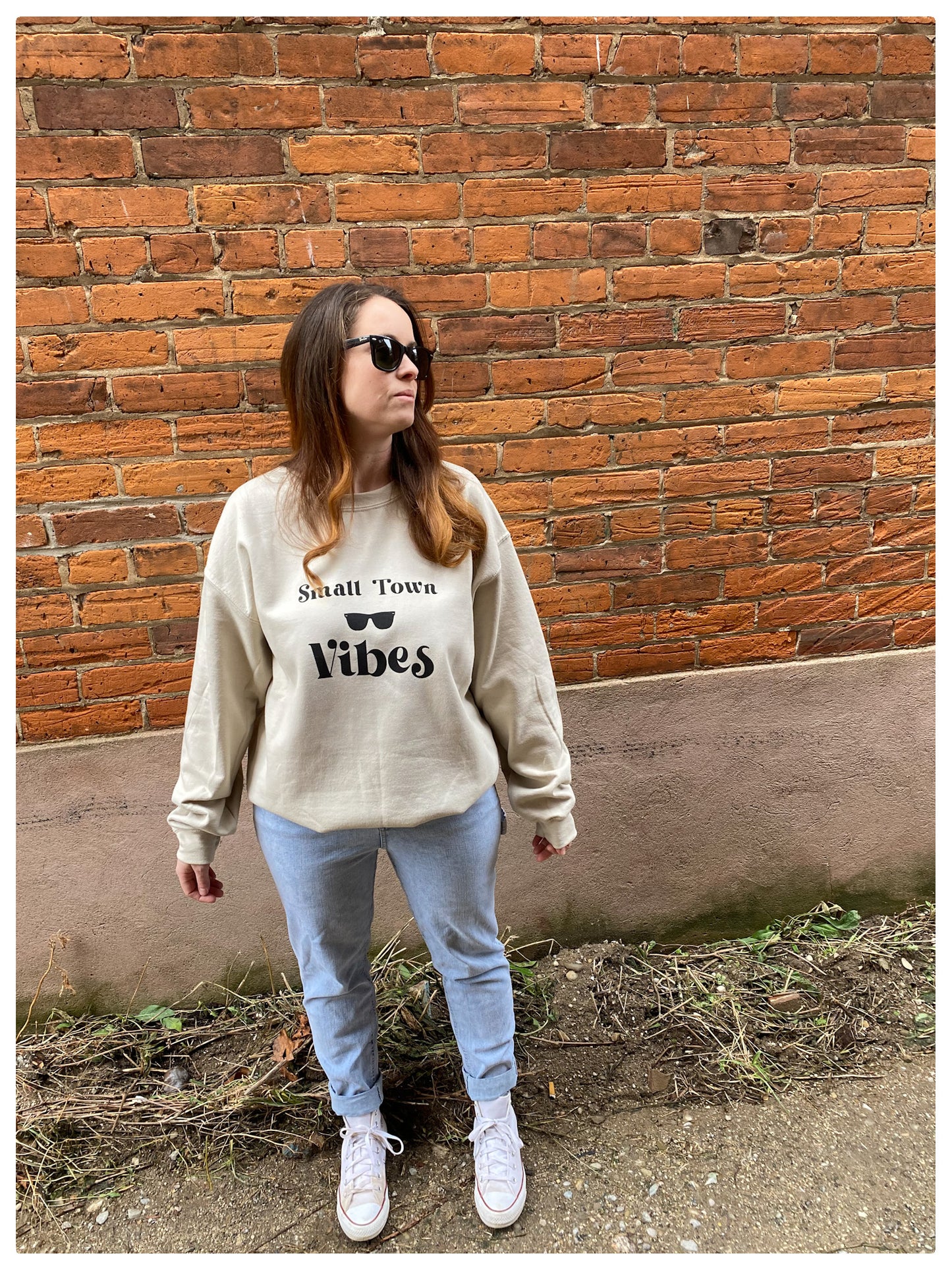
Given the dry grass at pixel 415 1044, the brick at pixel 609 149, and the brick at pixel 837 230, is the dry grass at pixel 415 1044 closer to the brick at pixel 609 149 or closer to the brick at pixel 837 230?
the brick at pixel 837 230

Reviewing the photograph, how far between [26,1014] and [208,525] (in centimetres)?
158

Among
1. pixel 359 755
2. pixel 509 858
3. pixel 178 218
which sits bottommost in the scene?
pixel 509 858

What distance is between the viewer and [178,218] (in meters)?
2.08

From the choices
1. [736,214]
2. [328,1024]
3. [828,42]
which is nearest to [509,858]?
[328,1024]

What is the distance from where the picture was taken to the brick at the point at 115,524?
2.19 m

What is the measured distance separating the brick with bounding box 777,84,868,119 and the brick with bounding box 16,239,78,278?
6.44 feet

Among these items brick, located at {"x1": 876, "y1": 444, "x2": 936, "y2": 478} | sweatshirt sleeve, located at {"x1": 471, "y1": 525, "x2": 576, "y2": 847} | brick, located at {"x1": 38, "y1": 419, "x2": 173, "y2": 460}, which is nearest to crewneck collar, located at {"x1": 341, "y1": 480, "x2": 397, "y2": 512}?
sweatshirt sleeve, located at {"x1": 471, "y1": 525, "x2": 576, "y2": 847}

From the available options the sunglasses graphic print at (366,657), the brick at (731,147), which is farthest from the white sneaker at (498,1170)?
the brick at (731,147)

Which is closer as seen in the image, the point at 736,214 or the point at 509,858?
the point at 736,214

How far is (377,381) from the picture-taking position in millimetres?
1511

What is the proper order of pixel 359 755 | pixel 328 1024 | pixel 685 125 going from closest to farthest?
pixel 359 755 < pixel 328 1024 < pixel 685 125

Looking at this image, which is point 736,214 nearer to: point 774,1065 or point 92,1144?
point 774,1065

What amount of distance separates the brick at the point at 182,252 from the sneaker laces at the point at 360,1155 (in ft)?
7.17

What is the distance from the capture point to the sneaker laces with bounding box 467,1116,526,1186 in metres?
1.88
